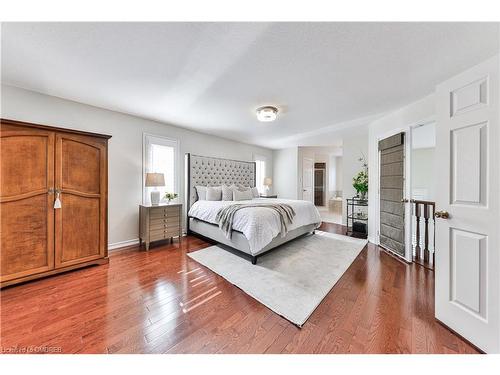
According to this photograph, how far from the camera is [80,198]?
2.54m

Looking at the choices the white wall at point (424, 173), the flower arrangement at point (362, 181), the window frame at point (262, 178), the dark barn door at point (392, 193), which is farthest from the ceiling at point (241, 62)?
the white wall at point (424, 173)

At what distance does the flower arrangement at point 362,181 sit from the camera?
446cm

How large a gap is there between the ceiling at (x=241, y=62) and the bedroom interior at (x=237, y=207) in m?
0.02

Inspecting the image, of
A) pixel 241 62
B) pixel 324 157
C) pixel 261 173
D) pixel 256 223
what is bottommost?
pixel 256 223

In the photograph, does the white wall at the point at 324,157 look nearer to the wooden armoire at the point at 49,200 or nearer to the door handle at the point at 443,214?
the door handle at the point at 443,214

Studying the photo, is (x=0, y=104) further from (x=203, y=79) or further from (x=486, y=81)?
(x=486, y=81)

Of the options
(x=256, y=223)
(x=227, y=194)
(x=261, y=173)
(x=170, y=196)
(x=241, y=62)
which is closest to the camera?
(x=241, y=62)

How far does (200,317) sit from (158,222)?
228cm

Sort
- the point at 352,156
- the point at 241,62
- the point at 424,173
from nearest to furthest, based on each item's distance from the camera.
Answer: the point at 241,62
the point at 352,156
the point at 424,173

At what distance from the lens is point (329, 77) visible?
7.24ft

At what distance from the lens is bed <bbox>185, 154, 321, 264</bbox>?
2729mm

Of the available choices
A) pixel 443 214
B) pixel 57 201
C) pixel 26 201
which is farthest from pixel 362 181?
pixel 26 201

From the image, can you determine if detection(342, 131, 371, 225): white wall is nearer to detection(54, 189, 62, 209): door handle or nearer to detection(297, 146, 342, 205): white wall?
detection(297, 146, 342, 205): white wall

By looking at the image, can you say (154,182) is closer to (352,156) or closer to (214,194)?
(214,194)
